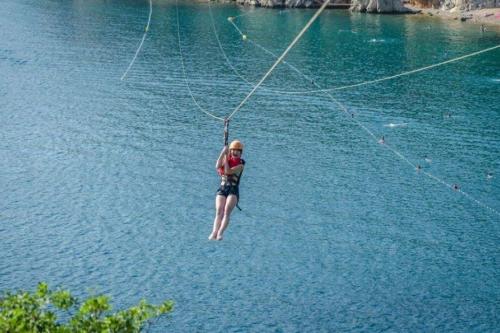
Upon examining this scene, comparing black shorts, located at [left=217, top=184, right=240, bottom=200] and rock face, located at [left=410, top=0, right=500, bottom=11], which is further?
rock face, located at [left=410, top=0, right=500, bottom=11]

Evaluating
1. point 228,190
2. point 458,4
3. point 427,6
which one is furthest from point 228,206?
point 427,6

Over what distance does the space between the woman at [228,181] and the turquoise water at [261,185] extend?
16721 mm

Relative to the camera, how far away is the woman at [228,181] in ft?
102

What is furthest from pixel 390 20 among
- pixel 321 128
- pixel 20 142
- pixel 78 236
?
pixel 78 236

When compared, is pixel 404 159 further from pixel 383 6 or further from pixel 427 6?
pixel 427 6

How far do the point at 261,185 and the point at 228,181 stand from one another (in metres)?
34.7

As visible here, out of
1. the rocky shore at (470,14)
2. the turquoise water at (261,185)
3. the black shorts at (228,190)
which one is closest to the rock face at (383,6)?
the rocky shore at (470,14)

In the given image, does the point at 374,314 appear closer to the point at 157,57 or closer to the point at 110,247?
the point at 110,247

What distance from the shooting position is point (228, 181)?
3189cm

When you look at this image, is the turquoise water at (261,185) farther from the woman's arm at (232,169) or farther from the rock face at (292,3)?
the rock face at (292,3)

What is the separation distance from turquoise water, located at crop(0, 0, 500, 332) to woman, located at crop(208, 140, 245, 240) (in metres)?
16.7

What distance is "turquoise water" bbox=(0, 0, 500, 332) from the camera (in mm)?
50906

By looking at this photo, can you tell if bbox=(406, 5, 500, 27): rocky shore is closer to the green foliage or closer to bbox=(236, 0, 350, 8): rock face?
bbox=(236, 0, 350, 8): rock face

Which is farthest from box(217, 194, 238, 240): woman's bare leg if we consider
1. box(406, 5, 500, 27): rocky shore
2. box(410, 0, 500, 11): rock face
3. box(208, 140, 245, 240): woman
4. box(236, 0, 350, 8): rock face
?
box(236, 0, 350, 8): rock face
